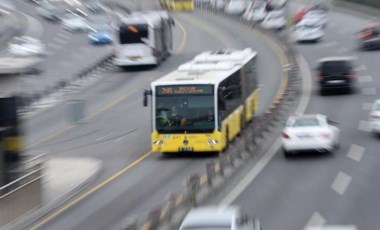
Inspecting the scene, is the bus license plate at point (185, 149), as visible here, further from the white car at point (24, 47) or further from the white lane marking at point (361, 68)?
the white car at point (24, 47)

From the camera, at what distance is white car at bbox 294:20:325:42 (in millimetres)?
69250

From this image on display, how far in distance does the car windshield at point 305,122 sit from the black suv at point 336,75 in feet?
46.8

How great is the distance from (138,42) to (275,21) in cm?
2541

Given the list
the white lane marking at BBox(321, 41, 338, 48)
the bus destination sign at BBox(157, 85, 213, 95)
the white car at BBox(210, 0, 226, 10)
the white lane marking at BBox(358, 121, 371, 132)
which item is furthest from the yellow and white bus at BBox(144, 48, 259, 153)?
the white car at BBox(210, 0, 226, 10)

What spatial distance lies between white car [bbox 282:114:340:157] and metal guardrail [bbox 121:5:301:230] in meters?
1.40

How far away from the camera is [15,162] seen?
2578 cm

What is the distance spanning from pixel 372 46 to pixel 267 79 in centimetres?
1250

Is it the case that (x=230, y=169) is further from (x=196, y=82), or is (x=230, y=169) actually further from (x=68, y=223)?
(x=68, y=223)

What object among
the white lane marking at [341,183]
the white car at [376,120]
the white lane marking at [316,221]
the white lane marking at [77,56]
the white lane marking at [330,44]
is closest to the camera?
the white lane marking at [316,221]

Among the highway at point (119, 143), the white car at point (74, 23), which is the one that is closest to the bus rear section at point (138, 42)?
the highway at point (119, 143)

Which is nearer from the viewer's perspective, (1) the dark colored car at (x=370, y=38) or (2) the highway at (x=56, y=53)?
(2) the highway at (x=56, y=53)

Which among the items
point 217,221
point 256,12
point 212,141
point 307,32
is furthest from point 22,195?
point 256,12

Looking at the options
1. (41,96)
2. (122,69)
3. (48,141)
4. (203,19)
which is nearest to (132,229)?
(48,141)

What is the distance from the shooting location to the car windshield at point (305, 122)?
1272 inches
